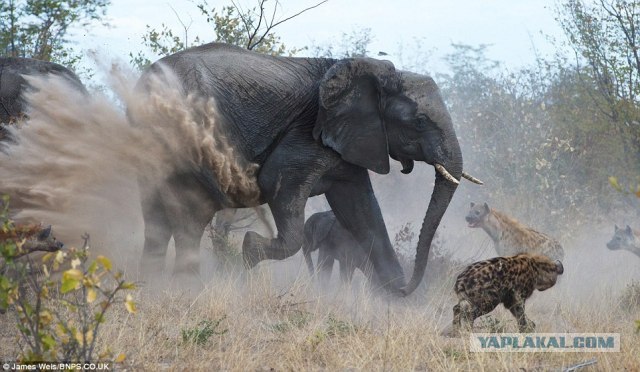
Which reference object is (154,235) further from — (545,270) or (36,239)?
(545,270)

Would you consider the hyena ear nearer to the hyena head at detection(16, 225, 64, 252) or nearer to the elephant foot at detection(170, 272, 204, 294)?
the hyena head at detection(16, 225, 64, 252)

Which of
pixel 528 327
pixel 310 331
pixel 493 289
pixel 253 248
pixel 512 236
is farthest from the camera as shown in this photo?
pixel 512 236

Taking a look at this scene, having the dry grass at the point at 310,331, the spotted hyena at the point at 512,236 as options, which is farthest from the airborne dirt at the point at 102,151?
the spotted hyena at the point at 512,236

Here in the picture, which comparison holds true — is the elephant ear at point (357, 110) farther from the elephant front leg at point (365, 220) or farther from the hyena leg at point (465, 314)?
the hyena leg at point (465, 314)

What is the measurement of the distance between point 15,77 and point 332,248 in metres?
5.13

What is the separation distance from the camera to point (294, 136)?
10.7 meters

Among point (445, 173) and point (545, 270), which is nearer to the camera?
point (545, 270)

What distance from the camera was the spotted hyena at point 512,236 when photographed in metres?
12.5

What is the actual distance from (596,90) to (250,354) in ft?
45.2

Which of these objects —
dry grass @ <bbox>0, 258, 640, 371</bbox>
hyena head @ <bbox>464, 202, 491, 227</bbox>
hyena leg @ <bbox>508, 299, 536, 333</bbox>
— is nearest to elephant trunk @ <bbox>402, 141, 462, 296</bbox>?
dry grass @ <bbox>0, 258, 640, 371</bbox>

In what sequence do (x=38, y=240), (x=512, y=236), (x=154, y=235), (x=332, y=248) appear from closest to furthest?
(x=38, y=240) < (x=154, y=235) < (x=332, y=248) < (x=512, y=236)

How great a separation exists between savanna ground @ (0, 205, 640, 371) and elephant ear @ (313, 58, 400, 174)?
152cm

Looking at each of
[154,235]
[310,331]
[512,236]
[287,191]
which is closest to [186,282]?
[154,235]

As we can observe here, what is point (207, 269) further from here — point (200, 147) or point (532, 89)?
point (532, 89)
